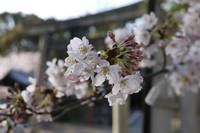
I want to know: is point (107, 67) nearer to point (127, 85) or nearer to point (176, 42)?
point (127, 85)

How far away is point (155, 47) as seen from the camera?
2.00 metres

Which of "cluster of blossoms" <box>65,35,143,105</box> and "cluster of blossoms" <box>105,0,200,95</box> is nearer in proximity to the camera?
"cluster of blossoms" <box>65,35,143,105</box>

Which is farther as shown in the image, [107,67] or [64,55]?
[64,55]

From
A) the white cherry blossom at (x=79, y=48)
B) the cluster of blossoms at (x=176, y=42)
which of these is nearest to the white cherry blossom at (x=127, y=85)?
A: the white cherry blossom at (x=79, y=48)

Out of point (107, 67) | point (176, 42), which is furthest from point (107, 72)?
point (176, 42)

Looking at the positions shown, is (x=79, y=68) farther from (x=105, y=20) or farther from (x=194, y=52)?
(x=105, y=20)

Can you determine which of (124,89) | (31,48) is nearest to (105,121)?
(31,48)

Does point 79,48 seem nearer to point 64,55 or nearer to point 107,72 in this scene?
point 107,72

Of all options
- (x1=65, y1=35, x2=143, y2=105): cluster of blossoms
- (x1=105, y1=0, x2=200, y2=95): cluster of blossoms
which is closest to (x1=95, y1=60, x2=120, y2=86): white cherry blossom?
(x1=65, y1=35, x2=143, y2=105): cluster of blossoms

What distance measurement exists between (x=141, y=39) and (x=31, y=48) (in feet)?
37.8

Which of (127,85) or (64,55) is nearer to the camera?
(127,85)

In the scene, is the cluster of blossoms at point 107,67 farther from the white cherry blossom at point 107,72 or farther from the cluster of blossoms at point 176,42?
the cluster of blossoms at point 176,42

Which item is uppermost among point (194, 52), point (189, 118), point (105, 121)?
point (194, 52)

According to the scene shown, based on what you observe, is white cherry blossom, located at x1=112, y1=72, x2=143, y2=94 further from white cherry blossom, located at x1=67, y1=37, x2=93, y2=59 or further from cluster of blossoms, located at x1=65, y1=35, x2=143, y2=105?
white cherry blossom, located at x1=67, y1=37, x2=93, y2=59
